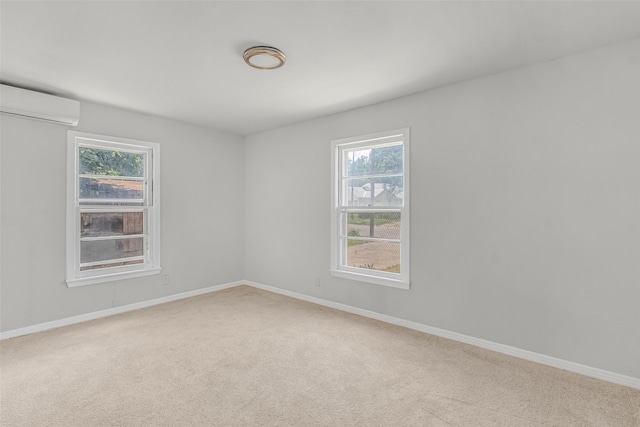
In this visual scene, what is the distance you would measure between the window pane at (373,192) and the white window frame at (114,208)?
8.22ft

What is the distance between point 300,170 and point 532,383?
3.37 metres

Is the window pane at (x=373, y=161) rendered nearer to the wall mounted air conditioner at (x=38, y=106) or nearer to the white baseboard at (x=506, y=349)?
the white baseboard at (x=506, y=349)

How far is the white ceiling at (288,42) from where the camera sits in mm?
1958

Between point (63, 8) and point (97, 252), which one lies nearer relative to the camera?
point (63, 8)

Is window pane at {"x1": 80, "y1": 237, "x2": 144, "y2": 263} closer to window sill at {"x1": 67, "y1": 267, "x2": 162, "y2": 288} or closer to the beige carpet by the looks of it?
window sill at {"x1": 67, "y1": 267, "x2": 162, "y2": 288}

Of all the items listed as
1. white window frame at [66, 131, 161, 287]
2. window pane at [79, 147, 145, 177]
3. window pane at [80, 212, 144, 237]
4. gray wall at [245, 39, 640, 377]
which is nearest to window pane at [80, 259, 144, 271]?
white window frame at [66, 131, 161, 287]

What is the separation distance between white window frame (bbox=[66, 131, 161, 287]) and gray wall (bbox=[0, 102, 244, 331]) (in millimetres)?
69

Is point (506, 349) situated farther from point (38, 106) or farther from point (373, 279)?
point (38, 106)

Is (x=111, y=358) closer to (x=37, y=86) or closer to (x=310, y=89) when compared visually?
(x=37, y=86)

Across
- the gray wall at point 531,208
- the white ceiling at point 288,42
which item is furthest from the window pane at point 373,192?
the white ceiling at point 288,42

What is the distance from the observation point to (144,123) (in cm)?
409

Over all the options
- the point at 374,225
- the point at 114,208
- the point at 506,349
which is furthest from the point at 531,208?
the point at 114,208

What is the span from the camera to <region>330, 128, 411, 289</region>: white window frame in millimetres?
3416

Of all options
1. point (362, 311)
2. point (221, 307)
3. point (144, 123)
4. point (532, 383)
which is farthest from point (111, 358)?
point (532, 383)
